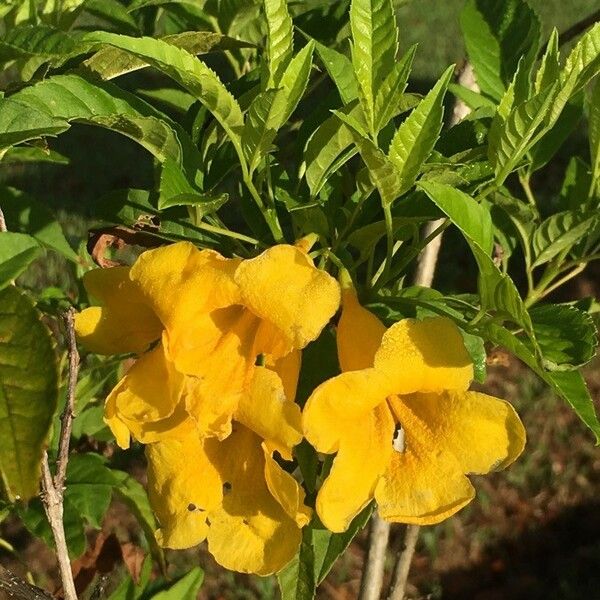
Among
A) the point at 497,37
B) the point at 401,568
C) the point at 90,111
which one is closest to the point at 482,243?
the point at 90,111

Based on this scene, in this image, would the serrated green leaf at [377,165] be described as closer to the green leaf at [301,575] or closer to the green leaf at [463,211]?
the green leaf at [463,211]

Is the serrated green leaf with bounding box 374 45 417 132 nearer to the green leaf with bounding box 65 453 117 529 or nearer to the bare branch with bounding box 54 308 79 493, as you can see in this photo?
the bare branch with bounding box 54 308 79 493

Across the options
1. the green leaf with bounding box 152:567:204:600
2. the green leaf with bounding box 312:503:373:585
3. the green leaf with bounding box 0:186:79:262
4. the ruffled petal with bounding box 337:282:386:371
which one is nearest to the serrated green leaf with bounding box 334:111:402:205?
the ruffled petal with bounding box 337:282:386:371

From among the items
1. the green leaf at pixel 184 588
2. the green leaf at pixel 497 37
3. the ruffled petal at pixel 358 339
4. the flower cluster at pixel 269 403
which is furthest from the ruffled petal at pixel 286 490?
the green leaf at pixel 184 588

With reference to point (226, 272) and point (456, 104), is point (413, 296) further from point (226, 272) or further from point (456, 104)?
point (456, 104)

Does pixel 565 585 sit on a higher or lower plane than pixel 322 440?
lower

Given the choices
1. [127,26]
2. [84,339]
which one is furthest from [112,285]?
[127,26]

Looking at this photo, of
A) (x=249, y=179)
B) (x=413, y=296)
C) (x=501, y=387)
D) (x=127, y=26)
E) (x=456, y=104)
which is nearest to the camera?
(x=249, y=179)
